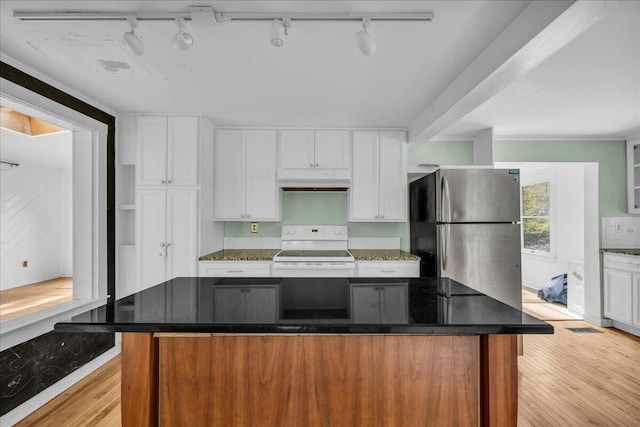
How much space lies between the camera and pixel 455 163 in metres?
4.11

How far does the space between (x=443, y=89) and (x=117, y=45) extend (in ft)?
7.69

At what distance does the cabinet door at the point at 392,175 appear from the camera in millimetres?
3750

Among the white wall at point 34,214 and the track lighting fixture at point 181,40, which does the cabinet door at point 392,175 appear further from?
the white wall at point 34,214

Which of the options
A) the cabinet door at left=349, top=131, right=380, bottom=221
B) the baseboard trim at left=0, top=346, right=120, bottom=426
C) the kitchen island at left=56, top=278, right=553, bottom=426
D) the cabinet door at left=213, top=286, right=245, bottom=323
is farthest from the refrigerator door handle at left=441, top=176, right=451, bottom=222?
the baseboard trim at left=0, top=346, right=120, bottom=426

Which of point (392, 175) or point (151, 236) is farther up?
point (392, 175)

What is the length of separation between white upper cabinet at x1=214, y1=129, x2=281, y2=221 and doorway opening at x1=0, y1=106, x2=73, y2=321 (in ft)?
7.71

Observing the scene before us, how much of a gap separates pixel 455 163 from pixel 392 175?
966 mm

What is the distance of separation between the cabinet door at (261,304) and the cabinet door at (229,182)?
2.25 metres

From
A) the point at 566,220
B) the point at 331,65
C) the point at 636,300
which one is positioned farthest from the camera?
the point at 566,220

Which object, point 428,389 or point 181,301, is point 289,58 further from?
point 428,389

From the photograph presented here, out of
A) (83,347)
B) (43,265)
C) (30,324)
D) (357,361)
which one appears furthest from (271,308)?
(43,265)

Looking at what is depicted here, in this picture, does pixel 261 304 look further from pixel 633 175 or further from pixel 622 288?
pixel 633 175

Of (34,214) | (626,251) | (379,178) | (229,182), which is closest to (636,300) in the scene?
(626,251)

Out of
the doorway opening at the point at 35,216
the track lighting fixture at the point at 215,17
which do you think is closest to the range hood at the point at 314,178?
the track lighting fixture at the point at 215,17
